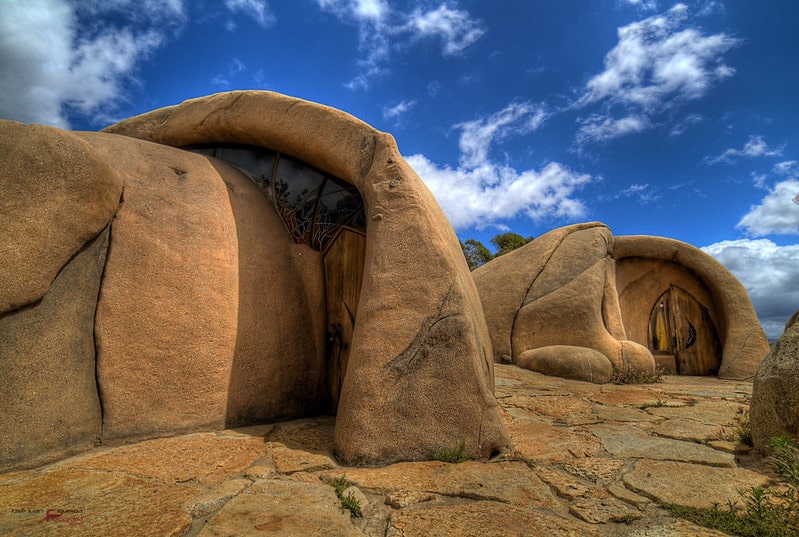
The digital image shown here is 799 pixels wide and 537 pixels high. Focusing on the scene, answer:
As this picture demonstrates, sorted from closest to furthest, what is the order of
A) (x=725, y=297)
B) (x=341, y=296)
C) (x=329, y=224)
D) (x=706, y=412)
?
(x=341, y=296)
(x=329, y=224)
(x=706, y=412)
(x=725, y=297)

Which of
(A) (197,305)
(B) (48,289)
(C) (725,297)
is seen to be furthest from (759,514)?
(C) (725,297)

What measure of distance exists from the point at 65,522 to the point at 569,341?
6946 millimetres

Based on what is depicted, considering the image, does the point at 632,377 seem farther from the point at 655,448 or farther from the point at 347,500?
the point at 347,500

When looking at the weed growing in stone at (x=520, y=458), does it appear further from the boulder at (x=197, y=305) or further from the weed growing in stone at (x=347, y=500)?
the boulder at (x=197, y=305)

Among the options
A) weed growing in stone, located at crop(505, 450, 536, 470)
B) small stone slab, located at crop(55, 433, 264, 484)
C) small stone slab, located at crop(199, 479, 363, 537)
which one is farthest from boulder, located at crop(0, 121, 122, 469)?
weed growing in stone, located at crop(505, 450, 536, 470)

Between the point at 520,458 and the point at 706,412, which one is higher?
the point at 706,412

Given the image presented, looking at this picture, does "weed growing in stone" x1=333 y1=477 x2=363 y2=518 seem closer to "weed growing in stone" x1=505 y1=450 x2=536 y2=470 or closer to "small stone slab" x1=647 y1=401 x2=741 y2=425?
"weed growing in stone" x1=505 y1=450 x2=536 y2=470

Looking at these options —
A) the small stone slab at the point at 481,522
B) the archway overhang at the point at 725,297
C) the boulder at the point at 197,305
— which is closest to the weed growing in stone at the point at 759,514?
the small stone slab at the point at 481,522

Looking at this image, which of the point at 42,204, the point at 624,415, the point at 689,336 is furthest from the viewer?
the point at 689,336

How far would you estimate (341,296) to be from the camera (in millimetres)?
3398

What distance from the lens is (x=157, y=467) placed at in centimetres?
207

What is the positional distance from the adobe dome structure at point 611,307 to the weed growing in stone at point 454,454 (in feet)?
14.8

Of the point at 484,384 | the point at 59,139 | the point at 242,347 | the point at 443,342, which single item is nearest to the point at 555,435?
the point at 484,384

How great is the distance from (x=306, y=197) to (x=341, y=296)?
90cm
